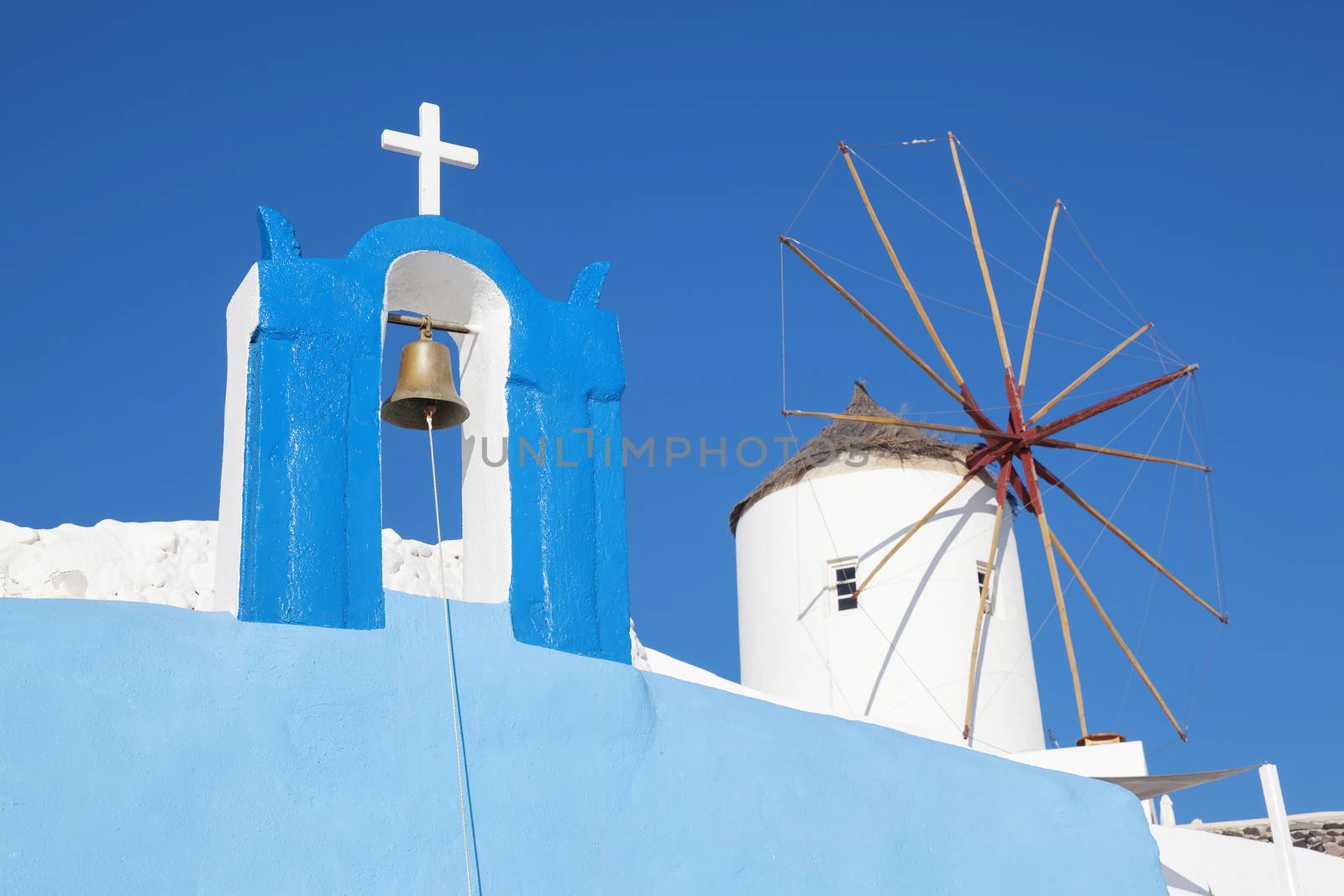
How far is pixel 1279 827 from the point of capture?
6.84 m

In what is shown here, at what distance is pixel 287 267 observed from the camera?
3977 mm

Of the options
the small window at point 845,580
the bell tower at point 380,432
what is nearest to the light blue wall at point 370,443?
the bell tower at point 380,432

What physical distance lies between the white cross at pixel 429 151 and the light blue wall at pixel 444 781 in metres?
1.34

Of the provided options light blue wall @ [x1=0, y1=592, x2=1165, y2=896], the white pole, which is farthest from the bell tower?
the white pole

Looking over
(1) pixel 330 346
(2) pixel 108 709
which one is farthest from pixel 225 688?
(1) pixel 330 346

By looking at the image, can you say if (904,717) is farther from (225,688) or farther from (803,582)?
(225,688)

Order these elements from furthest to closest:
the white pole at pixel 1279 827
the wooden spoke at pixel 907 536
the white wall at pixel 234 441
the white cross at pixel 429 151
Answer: the wooden spoke at pixel 907 536, the white pole at pixel 1279 827, the white cross at pixel 429 151, the white wall at pixel 234 441

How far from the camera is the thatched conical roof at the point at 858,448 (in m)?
12.4

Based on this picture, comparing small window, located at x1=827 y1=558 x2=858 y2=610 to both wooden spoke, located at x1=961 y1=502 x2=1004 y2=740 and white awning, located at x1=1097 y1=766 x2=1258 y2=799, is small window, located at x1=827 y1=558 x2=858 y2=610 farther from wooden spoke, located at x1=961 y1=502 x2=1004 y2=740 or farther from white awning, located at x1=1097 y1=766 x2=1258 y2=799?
white awning, located at x1=1097 y1=766 x2=1258 y2=799

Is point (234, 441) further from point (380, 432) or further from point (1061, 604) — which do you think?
point (1061, 604)

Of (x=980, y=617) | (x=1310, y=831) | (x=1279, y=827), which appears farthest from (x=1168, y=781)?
(x=1310, y=831)

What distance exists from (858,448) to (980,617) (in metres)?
2.06

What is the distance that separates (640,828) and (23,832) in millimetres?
1510

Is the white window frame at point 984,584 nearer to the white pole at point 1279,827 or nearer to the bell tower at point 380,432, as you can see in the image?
the white pole at point 1279,827
